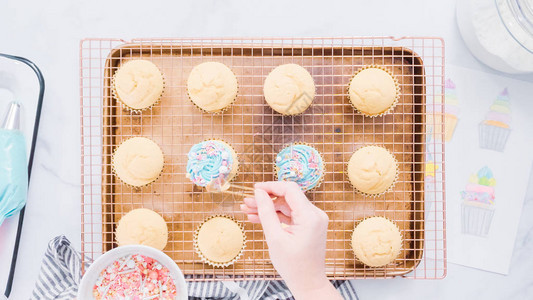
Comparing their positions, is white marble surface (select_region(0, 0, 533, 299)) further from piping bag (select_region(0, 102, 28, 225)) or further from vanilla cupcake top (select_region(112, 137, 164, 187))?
vanilla cupcake top (select_region(112, 137, 164, 187))

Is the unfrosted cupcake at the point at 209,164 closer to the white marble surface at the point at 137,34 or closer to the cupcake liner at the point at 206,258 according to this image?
the cupcake liner at the point at 206,258

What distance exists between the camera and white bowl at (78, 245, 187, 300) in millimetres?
1731

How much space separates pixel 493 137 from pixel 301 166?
1084mm

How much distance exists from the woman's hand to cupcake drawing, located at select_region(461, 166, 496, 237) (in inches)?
39.1

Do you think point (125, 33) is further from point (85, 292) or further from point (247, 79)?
point (85, 292)

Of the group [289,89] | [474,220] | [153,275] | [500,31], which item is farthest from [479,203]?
[153,275]

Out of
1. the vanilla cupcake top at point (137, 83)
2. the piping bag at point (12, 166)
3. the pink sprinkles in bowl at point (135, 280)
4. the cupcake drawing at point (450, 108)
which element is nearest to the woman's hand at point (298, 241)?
the pink sprinkles in bowl at point (135, 280)

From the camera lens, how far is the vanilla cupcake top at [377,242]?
1.86 metres

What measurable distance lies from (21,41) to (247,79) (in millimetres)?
1222

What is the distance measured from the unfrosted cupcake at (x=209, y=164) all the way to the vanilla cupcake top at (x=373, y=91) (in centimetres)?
60

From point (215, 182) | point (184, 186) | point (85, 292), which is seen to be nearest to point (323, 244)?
point (215, 182)

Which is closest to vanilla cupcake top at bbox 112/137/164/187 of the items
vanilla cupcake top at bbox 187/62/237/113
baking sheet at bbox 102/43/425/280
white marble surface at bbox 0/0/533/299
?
baking sheet at bbox 102/43/425/280

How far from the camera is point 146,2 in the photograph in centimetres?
223

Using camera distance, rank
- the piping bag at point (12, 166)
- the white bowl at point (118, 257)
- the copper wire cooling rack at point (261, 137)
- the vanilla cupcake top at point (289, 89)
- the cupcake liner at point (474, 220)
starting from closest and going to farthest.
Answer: the white bowl at point (118, 257), the vanilla cupcake top at point (289, 89), the copper wire cooling rack at point (261, 137), the piping bag at point (12, 166), the cupcake liner at point (474, 220)
